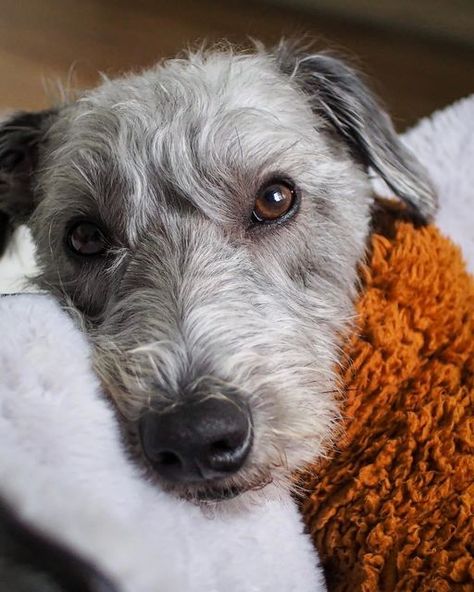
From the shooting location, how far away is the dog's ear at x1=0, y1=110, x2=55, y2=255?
2.00 metres

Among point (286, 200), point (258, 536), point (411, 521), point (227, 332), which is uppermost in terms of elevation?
point (286, 200)

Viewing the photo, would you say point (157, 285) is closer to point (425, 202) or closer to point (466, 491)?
point (466, 491)

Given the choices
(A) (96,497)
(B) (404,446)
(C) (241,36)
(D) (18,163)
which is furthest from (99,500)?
(C) (241,36)

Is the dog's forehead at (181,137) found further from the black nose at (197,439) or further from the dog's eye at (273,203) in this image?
the black nose at (197,439)

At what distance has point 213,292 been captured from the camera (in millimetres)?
1377

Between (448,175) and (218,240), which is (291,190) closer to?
(218,240)

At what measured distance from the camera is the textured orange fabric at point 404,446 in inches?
49.8

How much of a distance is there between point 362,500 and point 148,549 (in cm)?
55

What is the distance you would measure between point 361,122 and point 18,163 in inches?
37.1

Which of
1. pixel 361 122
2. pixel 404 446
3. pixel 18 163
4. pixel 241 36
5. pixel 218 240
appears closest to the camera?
pixel 404 446

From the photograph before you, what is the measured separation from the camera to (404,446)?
4.51 ft

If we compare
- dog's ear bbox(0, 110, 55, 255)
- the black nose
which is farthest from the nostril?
dog's ear bbox(0, 110, 55, 255)

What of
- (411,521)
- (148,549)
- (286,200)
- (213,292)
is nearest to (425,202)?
(286,200)

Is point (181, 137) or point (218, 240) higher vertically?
point (181, 137)
